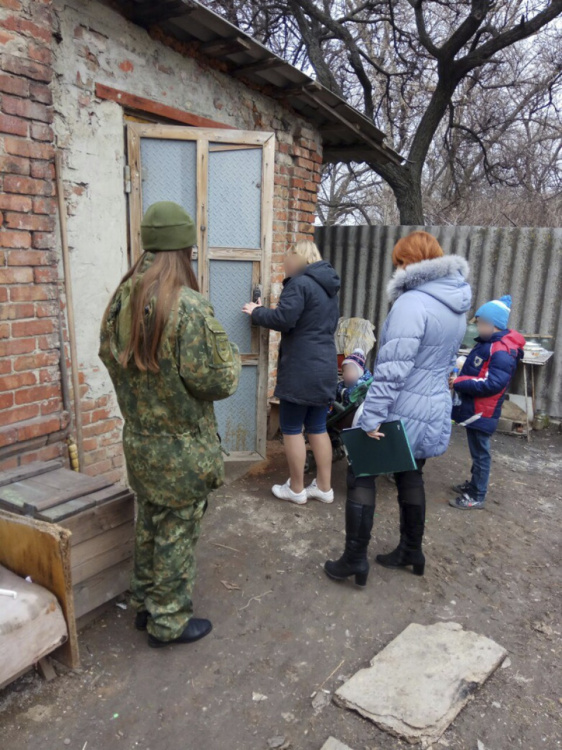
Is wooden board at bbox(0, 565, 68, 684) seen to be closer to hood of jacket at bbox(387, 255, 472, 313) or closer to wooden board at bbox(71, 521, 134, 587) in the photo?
wooden board at bbox(71, 521, 134, 587)

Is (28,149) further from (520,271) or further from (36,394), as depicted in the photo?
(520,271)

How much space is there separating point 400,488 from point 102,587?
1619 mm

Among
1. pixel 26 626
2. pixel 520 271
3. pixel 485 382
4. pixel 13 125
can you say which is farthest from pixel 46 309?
pixel 520 271

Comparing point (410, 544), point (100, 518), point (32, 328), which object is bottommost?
point (410, 544)

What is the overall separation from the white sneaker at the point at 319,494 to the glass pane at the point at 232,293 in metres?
1.24

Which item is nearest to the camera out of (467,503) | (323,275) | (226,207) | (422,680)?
(422,680)

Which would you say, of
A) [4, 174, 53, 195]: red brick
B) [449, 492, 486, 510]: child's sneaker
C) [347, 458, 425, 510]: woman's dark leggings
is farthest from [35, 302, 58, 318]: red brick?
[449, 492, 486, 510]: child's sneaker

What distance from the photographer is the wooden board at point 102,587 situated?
2.57m

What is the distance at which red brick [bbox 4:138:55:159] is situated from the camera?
2.73 m

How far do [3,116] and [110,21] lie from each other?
47.8 inches

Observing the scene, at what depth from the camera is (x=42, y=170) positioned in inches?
114

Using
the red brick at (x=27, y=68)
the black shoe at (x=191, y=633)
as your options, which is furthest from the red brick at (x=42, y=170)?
the black shoe at (x=191, y=633)

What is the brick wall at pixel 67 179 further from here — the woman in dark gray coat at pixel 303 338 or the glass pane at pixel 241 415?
the woman in dark gray coat at pixel 303 338

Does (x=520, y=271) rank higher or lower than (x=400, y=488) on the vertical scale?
higher
